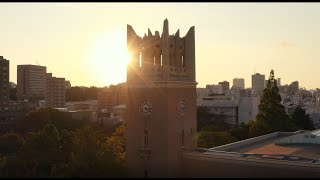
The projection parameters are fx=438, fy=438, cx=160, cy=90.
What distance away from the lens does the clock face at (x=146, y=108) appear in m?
20.9

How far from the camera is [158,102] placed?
813 inches

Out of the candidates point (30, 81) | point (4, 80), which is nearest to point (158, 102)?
point (4, 80)

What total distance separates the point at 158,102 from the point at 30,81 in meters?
105

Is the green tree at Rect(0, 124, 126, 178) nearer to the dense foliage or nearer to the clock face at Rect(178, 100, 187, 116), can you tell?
the dense foliage

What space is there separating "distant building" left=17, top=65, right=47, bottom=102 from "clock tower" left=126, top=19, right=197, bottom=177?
100106 mm

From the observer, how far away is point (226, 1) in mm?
9648

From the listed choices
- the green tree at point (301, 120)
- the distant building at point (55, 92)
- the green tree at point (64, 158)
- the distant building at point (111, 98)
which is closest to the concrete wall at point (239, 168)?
the green tree at point (64, 158)

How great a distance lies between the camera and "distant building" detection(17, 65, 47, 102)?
390 ft

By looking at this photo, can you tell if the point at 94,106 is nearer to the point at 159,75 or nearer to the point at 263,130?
the point at 263,130

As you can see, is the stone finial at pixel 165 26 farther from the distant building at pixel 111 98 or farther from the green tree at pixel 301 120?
the distant building at pixel 111 98

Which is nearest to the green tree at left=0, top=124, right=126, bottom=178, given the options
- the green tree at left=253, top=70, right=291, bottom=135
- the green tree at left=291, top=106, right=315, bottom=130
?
the green tree at left=253, top=70, right=291, bottom=135

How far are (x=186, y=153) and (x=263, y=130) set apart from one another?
2017cm

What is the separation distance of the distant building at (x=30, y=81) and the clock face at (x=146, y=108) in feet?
330

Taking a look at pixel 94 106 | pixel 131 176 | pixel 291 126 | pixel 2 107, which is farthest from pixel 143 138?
pixel 94 106
